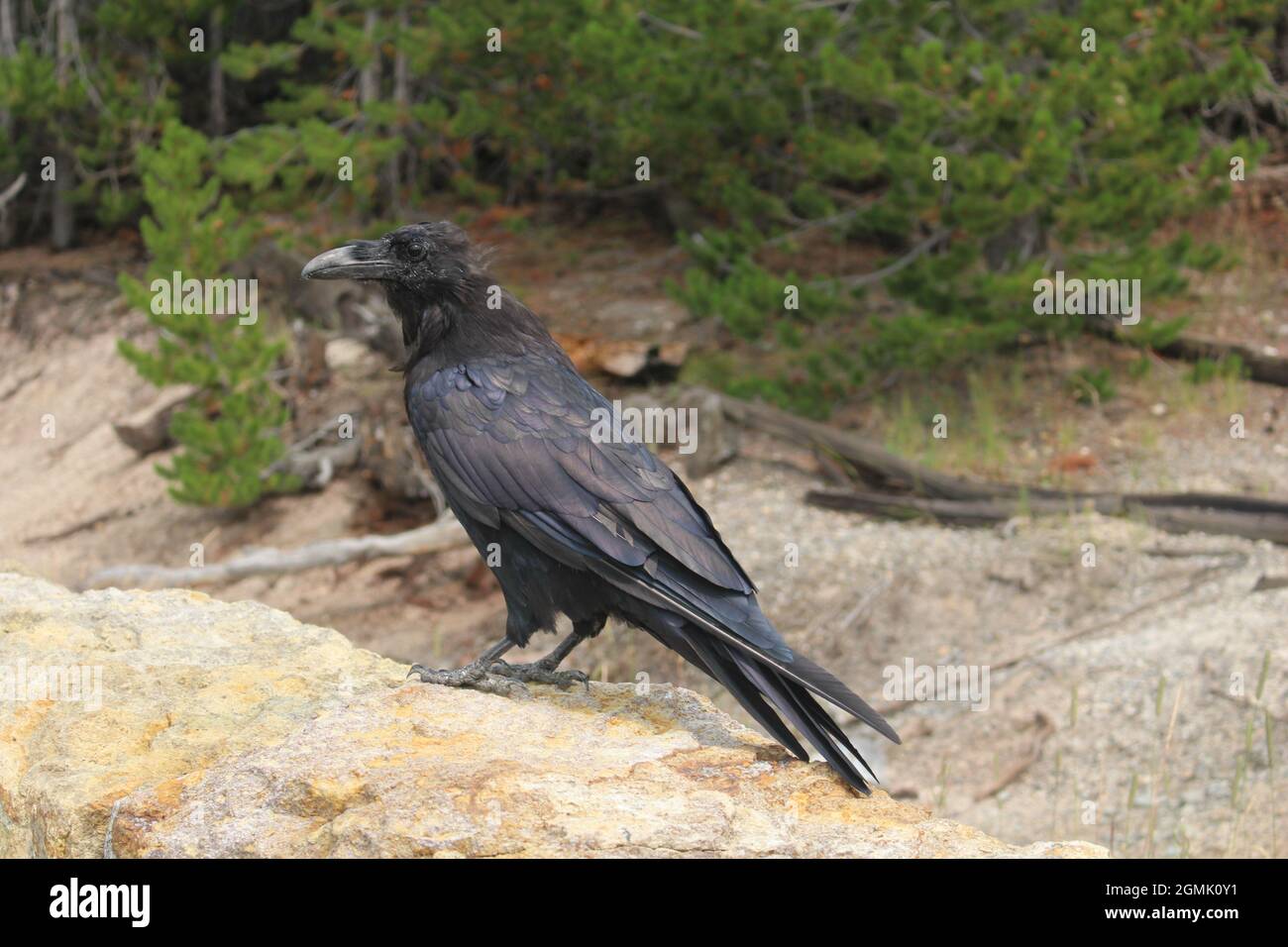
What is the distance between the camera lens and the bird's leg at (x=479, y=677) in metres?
4.39

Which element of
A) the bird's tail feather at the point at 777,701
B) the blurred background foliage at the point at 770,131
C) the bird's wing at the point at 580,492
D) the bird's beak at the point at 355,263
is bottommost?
the bird's tail feather at the point at 777,701

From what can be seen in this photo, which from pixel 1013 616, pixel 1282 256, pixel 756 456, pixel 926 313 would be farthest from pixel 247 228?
pixel 1282 256

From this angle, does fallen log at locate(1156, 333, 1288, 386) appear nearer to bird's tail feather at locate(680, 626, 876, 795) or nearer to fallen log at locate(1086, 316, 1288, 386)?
fallen log at locate(1086, 316, 1288, 386)

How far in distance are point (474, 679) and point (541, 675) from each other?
0.28 meters

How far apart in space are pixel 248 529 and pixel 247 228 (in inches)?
96.8

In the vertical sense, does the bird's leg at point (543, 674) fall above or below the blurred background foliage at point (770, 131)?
below

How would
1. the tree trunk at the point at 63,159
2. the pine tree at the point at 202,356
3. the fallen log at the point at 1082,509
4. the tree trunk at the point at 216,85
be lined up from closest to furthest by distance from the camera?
the fallen log at the point at 1082,509 < the pine tree at the point at 202,356 < the tree trunk at the point at 63,159 < the tree trunk at the point at 216,85

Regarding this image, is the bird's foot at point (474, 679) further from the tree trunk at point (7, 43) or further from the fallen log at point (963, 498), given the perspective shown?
the tree trunk at point (7, 43)

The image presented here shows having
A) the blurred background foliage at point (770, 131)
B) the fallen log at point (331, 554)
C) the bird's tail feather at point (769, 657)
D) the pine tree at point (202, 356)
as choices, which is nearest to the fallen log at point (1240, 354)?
the blurred background foliage at point (770, 131)

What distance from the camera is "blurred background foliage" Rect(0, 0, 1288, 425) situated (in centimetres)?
958

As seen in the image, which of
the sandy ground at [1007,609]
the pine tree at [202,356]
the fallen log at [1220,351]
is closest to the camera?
the sandy ground at [1007,609]

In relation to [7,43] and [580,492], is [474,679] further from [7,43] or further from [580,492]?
[7,43]

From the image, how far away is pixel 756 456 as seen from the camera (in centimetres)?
1065

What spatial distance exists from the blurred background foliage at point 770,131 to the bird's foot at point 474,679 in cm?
604
